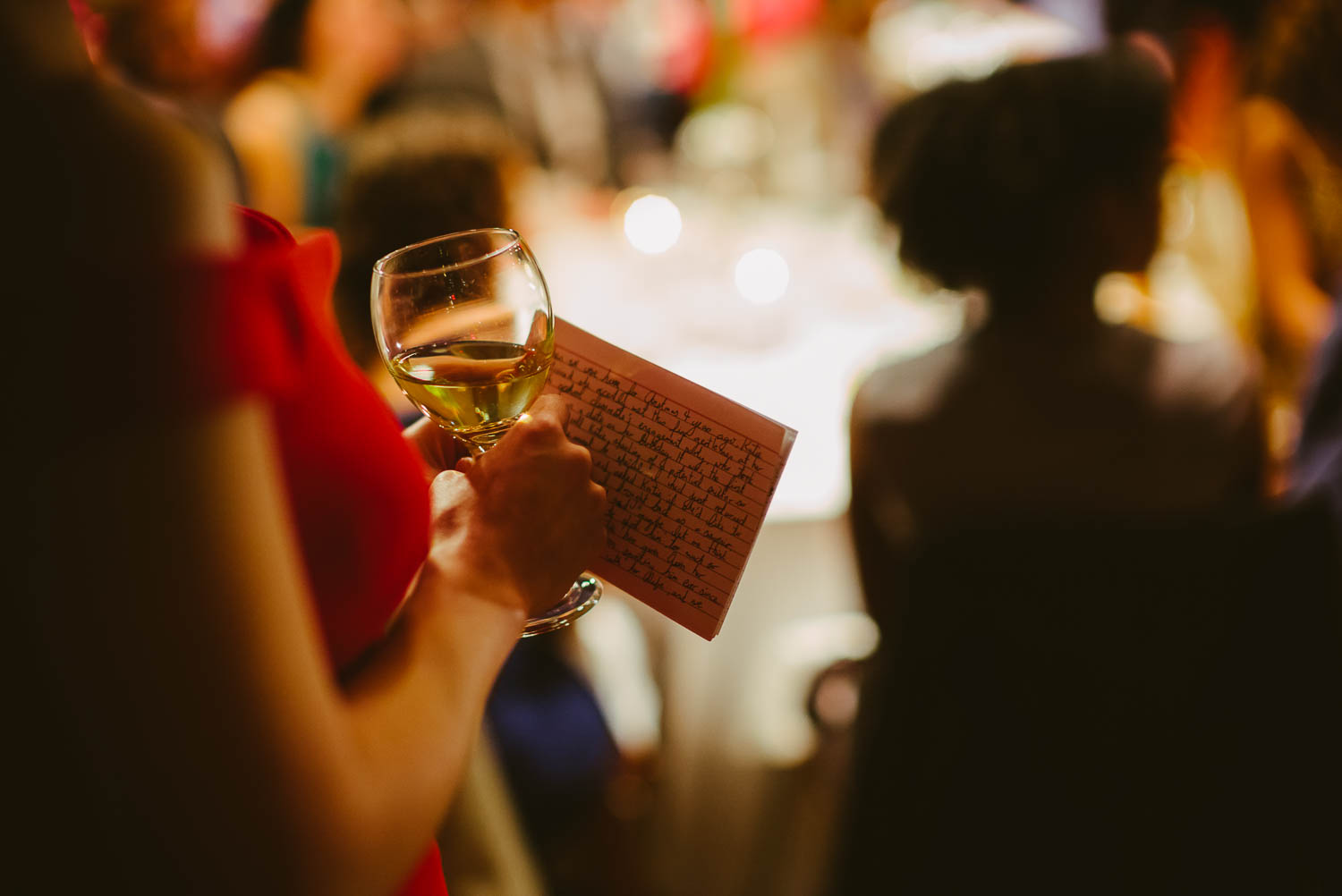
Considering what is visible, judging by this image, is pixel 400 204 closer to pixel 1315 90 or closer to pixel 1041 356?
pixel 1041 356

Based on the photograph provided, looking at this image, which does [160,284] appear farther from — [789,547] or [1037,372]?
[789,547]

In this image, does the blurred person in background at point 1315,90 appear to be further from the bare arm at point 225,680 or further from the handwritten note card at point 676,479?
the bare arm at point 225,680

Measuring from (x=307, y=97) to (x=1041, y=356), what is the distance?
2.29 metres

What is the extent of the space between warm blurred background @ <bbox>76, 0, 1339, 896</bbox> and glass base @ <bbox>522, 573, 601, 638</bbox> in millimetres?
365

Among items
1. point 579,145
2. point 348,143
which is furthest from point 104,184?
point 579,145

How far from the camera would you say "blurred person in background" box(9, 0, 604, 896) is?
0.32 metres

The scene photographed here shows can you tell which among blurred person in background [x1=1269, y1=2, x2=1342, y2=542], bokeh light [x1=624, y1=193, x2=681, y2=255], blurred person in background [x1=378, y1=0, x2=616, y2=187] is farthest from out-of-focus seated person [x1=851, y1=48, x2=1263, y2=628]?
blurred person in background [x1=378, y1=0, x2=616, y2=187]

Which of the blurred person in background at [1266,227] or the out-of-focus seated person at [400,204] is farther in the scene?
the blurred person in background at [1266,227]

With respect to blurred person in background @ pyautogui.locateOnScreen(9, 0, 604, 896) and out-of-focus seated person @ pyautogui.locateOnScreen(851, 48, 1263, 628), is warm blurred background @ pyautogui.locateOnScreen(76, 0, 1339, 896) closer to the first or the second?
out-of-focus seated person @ pyautogui.locateOnScreen(851, 48, 1263, 628)

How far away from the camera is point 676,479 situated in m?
0.58

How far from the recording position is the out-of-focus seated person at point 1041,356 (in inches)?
41.7

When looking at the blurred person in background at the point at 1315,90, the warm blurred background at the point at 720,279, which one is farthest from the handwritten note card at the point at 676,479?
the blurred person in background at the point at 1315,90

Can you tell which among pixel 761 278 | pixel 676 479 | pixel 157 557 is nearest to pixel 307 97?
pixel 761 278

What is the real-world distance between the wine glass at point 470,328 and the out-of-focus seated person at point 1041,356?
54 cm
